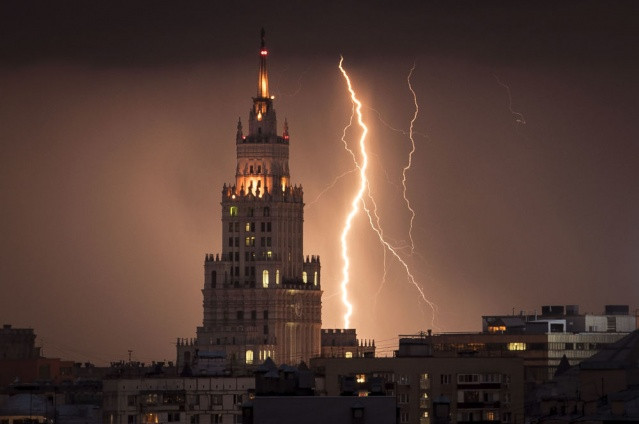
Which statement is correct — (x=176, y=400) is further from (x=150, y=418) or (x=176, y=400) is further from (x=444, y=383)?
(x=444, y=383)

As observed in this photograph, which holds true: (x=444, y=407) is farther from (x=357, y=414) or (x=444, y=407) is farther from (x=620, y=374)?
(x=620, y=374)

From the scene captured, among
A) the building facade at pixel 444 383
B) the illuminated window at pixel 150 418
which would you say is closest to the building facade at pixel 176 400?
the illuminated window at pixel 150 418

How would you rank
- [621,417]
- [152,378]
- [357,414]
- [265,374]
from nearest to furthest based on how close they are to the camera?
[357,414], [621,417], [265,374], [152,378]

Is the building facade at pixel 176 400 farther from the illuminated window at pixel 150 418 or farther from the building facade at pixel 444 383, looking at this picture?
the building facade at pixel 444 383

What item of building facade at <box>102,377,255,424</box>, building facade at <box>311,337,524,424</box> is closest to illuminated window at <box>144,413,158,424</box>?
building facade at <box>102,377,255,424</box>

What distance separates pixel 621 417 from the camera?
145250 mm

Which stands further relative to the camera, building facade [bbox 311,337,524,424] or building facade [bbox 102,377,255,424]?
building facade [bbox 102,377,255,424]

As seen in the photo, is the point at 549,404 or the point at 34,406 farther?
the point at 34,406

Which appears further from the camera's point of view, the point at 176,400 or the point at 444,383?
the point at 176,400

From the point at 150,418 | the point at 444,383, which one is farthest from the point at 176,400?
the point at 444,383

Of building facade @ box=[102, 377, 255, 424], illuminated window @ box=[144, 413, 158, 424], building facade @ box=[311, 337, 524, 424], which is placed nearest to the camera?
building facade @ box=[311, 337, 524, 424]

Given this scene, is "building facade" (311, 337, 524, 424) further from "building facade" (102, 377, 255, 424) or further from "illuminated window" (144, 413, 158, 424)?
"illuminated window" (144, 413, 158, 424)

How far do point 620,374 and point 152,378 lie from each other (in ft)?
88.3

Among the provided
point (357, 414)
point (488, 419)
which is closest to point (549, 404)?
point (488, 419)
